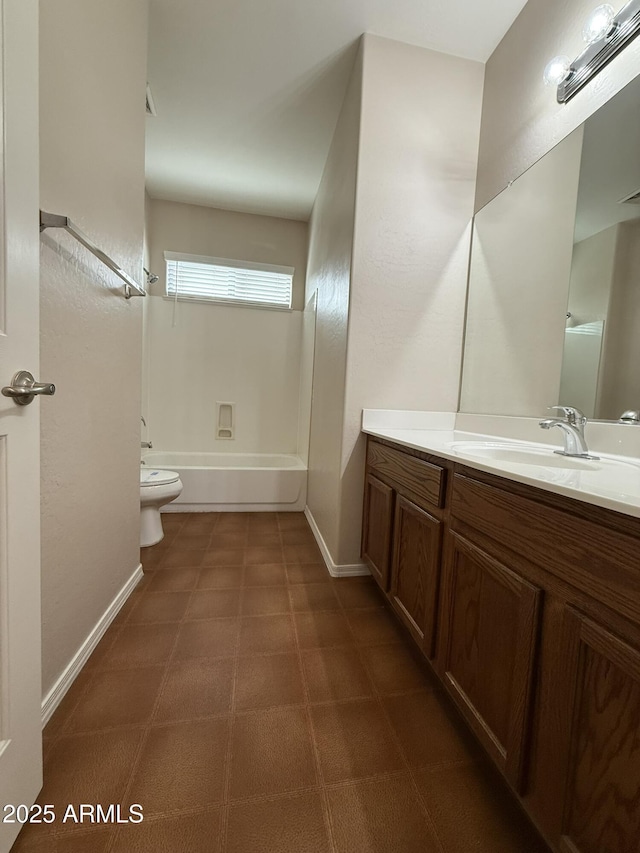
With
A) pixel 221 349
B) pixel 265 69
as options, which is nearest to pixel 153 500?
pixel 221 349

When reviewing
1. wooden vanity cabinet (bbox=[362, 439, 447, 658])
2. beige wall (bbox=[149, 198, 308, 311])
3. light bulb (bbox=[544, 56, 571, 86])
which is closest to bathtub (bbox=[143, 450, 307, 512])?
wooden vanity cabinet (bbox=[362, 439, 447, 658])

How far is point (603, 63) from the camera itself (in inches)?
46.3

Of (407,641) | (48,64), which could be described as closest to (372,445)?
(407,641)

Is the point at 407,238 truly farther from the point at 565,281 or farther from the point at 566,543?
the point at 566,543

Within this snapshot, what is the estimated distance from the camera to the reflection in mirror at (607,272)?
1099 mm

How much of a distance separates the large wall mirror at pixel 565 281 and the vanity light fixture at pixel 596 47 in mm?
145

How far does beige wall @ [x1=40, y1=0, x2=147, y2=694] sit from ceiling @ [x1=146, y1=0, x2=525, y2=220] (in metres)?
0.38

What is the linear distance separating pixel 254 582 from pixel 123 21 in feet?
7.98

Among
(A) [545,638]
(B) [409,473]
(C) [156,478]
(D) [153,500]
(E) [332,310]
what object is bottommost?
(D) [153,500]

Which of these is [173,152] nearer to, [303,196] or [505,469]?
[303,196]

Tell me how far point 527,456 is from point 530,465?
0.26m

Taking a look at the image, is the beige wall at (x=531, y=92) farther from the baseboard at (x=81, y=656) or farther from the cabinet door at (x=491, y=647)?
the baseboard at (x=81, y=656)

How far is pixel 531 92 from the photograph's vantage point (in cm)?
149

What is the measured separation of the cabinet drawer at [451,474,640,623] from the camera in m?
0.55
